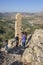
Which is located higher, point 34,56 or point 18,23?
point 18,23

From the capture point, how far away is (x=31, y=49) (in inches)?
556

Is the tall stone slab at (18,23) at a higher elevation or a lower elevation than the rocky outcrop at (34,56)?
higher

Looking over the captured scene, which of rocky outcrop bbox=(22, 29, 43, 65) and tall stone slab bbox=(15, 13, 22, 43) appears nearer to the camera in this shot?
rocky outcrop bbox=(22, 29, 43, 65)

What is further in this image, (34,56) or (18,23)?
(18,23)

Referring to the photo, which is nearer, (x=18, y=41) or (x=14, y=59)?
(x=14, y=59)

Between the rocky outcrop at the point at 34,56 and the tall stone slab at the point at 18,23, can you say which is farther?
the tall stone slab at the point at 18,23

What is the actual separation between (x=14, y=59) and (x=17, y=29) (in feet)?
30.5

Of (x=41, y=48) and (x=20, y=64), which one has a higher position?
(x=41, y=48)

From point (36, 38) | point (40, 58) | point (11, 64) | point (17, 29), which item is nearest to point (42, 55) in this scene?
point (40, 58)

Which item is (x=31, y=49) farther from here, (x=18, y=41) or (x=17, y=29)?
(x=17, y=29)

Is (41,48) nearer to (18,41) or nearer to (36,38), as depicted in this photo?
(36,38)

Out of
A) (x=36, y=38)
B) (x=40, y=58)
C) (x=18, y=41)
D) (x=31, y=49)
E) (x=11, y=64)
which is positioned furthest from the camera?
(x=18, y=41)

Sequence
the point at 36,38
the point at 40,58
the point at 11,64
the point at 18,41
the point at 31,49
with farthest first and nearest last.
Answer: the point at 18,41
the point at 36,38
the point at 31,49
the point at 11,64
the point at 40,58

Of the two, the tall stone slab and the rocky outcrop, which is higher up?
the tall stone slab
